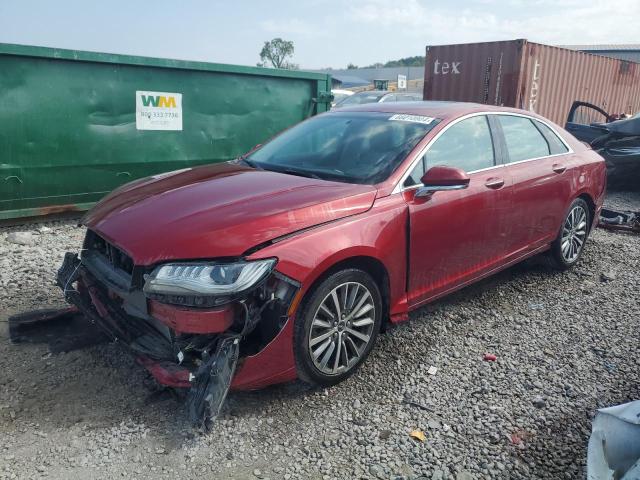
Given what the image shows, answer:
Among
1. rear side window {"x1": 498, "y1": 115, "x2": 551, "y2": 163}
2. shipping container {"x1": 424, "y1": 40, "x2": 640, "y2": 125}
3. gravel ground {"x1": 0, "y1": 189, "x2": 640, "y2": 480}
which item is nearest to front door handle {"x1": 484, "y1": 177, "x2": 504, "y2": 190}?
rear side window {"x1": 498, "y1": 115, "x2": 551, "y2": 163}

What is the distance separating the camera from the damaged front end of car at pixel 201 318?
254 cm

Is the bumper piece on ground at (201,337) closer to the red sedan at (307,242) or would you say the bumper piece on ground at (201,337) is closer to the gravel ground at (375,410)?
the red sedan at (307,242)

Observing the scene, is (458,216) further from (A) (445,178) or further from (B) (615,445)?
(B) (615,445)

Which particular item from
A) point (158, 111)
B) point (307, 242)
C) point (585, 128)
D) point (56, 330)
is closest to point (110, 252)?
point (56, 330)

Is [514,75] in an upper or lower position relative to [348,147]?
upper

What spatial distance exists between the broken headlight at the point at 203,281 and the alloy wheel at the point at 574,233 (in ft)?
11.6

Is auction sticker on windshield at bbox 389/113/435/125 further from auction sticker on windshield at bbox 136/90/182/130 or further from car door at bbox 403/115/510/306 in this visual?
auction sticker on windshield at bbox 136/90/182/130

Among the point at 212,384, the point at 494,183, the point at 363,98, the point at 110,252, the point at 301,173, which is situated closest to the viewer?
the point at 212,384

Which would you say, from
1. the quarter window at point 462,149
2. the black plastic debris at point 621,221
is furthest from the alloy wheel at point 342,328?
the black plastic debris at point 621,221

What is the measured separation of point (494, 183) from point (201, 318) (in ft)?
8.15

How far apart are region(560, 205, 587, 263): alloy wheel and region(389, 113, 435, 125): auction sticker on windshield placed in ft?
6.66

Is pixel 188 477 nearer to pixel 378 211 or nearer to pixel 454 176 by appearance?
pixel 378 211

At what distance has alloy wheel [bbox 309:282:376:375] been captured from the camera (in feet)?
9.78

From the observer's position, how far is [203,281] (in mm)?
2559
